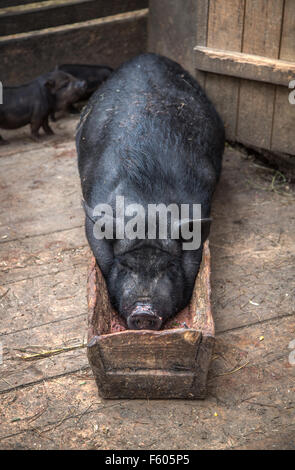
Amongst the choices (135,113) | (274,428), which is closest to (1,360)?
(274,428)

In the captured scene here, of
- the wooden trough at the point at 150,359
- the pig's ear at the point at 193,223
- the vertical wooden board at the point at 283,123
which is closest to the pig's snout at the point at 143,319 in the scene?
the wooden trough at the point at 150,359

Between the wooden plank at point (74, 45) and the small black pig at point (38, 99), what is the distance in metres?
0.33

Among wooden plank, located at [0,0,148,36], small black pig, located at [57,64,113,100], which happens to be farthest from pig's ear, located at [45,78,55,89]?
wooden plank, located at [0,0,148,36]

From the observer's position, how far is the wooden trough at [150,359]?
8.55ft

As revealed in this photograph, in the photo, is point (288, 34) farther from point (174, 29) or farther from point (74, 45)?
point (74, 45)

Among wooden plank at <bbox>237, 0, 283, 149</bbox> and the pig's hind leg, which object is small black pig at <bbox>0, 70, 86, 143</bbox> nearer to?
the pig's hind leg

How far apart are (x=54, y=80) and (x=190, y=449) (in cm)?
422

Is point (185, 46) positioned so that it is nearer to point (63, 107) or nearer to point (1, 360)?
point (63, 107)

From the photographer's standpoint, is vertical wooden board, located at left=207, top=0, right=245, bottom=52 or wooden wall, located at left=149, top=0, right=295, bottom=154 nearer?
wooden wall, located at left=149, top=0, right=295, bottom=154

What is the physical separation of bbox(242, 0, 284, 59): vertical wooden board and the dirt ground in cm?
105

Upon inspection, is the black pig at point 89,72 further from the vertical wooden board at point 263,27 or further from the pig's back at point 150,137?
the vertical wooden board at point 263,27

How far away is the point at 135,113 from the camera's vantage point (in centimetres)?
397

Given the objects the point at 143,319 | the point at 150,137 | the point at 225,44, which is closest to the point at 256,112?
the point at 225,44

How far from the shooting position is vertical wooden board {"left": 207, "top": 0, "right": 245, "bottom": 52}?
4574 millimetres
